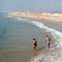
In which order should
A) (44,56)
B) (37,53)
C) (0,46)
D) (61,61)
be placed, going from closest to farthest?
1. (61,61)
2. (44,56)
3. (37,53)
4. (0,46)

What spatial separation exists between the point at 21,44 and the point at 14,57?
499 centimetres

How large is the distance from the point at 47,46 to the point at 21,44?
2549 millimetres

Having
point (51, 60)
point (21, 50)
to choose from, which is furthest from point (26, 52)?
point (51, 60)

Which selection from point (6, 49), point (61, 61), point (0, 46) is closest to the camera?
point (61, 61)

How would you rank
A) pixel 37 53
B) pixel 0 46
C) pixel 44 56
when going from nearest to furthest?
pixel 44 56, pixel 37 53, pixel 0 46

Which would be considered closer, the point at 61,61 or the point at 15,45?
the point at 61,61

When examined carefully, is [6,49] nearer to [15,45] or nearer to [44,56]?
[15,45]

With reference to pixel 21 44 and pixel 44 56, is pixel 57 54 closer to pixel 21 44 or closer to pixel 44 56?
pixel 44 56

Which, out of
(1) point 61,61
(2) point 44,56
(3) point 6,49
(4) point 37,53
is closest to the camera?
(1) point 61,61

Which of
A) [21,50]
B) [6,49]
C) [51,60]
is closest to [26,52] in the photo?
[21,50]

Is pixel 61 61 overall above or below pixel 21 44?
above

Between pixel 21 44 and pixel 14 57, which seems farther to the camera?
pixel 21 44

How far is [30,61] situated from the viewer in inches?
654

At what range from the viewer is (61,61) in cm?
1591
